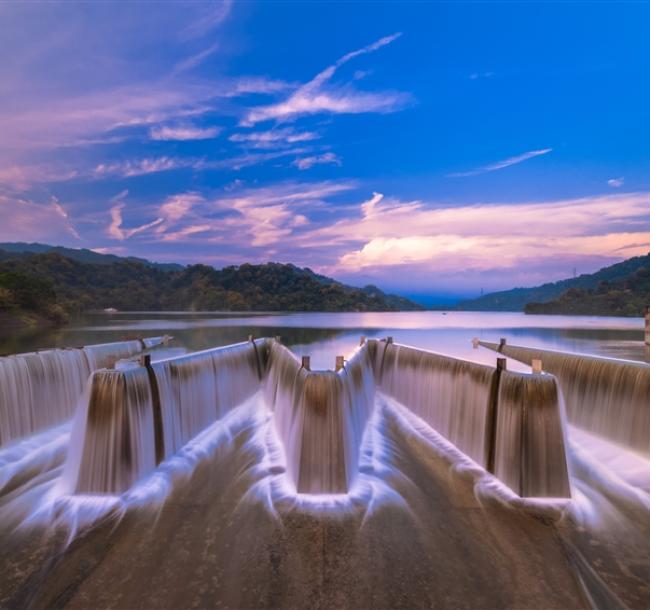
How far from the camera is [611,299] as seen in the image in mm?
98250

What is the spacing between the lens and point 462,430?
979 cm

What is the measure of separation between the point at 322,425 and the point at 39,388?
29.7 ft

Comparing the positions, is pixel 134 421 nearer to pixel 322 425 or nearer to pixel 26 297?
pixel 322 425

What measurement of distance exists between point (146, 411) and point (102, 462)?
1.25 metres

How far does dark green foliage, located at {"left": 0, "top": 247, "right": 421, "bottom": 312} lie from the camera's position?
134m

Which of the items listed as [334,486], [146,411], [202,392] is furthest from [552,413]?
[202,392]

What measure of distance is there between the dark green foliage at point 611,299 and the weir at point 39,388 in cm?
9961

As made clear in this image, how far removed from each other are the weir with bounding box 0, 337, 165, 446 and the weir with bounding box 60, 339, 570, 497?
1.27 m

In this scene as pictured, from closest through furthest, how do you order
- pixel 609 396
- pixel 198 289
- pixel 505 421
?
1. pixel 505 421
2. pixel 609 396
3. pixel 198 289

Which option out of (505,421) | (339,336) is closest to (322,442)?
(505,421)

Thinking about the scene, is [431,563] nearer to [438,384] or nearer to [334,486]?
[334,486]

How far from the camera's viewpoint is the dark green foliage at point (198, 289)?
13425 centimetres

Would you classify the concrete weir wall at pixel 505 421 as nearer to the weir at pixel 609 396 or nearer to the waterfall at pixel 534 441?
the waterfall at pixel 534 441

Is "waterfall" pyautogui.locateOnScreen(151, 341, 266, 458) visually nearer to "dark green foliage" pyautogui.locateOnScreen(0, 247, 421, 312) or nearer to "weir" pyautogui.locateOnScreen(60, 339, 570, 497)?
"weir" pyautogui.locateOnScreen(60, 339, 570, 497)
